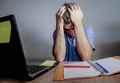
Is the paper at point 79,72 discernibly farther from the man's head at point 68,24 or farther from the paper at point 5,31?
the man's head at point 68,24

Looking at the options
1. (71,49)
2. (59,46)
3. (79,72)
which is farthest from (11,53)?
(71,49)

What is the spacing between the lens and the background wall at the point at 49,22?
1925 millimetres

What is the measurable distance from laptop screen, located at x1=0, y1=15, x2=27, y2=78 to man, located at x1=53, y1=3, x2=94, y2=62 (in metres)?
0.68

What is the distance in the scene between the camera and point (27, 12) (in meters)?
2.11

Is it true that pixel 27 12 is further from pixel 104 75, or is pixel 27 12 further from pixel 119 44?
pixel 104 75

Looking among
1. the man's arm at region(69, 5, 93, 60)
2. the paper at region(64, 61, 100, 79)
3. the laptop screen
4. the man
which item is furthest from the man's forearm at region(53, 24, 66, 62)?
the laptop screen

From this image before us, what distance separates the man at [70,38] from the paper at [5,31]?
73cm

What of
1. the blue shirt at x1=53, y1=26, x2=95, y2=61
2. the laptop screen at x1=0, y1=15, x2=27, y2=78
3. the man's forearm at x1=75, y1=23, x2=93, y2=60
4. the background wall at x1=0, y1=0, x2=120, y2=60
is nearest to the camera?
the laptop screen at x1=0, y1=15, x2=27, y2=78

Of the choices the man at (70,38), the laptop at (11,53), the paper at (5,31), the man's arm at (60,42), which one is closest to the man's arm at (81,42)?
the man at (70,38)

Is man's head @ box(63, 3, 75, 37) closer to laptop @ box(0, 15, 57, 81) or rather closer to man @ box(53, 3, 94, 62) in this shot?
man @ box(53, 3, 94, 62)

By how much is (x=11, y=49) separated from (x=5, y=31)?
0.06 meters

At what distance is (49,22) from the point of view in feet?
6.82

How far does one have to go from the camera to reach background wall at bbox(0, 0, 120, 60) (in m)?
1.92

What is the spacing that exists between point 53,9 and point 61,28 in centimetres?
68
